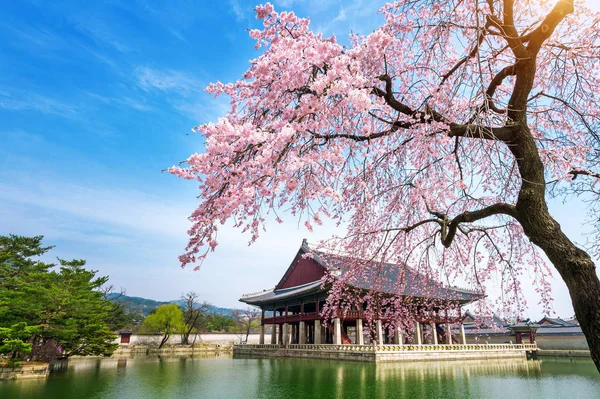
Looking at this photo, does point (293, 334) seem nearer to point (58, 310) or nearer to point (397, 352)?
point (397, 352)

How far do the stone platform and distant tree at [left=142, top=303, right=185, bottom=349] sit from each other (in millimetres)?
12695

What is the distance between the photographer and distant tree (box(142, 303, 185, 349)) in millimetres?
39000

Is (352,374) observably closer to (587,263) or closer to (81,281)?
(587,263)

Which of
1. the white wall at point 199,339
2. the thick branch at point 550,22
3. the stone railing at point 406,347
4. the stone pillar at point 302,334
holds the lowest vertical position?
the white wall at point 199,339

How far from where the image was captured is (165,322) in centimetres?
3903

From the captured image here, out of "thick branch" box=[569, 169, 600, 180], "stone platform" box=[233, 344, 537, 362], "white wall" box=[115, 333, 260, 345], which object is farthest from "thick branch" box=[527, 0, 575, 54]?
"white wall" box=[115, 333, 260, 345]

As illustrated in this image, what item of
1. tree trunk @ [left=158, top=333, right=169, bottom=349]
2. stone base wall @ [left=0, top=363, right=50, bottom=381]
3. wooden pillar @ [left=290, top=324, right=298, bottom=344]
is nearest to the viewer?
stone base wall @ [left=0, top=363, right=50, bottom=381]

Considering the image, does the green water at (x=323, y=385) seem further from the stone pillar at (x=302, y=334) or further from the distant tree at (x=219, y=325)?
the distant tree at (x=219, y=325)

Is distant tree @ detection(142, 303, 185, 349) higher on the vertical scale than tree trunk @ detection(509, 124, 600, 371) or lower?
lower

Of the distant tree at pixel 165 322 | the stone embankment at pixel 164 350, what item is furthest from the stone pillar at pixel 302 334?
the distant tree at pixel 165 322

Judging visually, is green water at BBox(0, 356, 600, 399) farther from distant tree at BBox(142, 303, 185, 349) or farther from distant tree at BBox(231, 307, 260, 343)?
distant tree at BBox(231, 307, 260, 343)

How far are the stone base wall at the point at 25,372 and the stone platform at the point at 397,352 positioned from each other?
14912 millimetres

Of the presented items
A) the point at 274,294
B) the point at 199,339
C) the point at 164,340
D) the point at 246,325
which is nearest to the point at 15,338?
the point at 274,294

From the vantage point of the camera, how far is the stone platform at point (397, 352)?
69.9 ft
